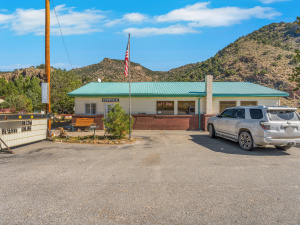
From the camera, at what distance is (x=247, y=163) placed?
691cm

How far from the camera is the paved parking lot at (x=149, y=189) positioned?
3461mm

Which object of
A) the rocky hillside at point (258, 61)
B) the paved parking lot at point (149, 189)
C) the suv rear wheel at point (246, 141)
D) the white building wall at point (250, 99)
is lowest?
the paved parking lot at point (149, 189)

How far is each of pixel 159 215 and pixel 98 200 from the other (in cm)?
135

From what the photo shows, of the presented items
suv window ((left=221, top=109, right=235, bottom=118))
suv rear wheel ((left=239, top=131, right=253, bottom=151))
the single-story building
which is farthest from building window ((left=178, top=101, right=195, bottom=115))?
suv rear wheel ((left=239, top=131, right=253, bottom=151))

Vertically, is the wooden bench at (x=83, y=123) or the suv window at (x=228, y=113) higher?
the suv window at (x=228, y=113)

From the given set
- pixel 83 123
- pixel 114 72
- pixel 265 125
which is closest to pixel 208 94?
pixel 265 125

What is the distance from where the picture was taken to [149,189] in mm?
4621

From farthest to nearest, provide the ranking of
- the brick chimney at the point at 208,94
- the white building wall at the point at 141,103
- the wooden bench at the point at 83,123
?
the white building wall at the point at 141,103, the brick chimney at the point at 208,94, the wooden bench at the point at 83,123

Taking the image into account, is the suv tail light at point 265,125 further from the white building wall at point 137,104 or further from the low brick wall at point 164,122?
the white building wall at point 137,104

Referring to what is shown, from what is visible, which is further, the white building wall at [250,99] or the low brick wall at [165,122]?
the white building wall at [250,99]

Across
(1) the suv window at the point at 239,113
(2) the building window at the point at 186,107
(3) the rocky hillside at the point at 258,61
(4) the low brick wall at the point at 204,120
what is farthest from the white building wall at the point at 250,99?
(3) the rocky hillside at the point at 258,61

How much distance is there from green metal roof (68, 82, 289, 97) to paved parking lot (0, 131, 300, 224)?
9.72 m

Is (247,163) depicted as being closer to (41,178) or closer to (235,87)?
(41,178)

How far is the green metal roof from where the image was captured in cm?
1702
